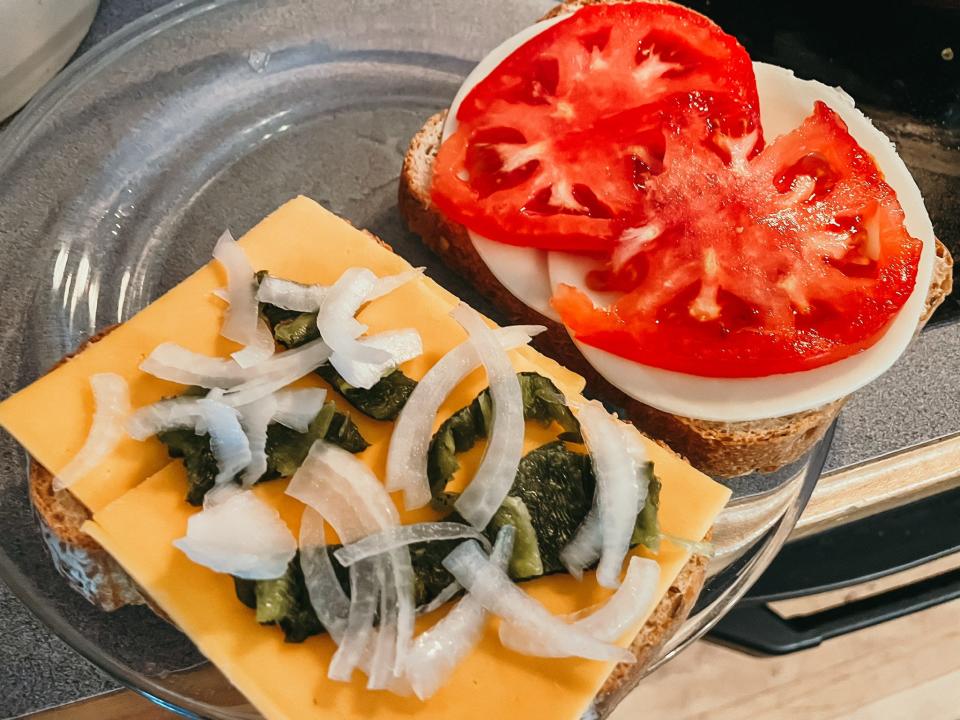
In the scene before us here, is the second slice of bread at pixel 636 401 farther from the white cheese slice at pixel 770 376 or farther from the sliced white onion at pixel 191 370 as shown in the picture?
the sliced white onion at pixel 191 370

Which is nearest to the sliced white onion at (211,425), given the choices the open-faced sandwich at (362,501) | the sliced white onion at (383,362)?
the open-faced sandwich at (362,501)

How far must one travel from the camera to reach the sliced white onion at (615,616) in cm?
145

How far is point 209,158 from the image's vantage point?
7.99 feet

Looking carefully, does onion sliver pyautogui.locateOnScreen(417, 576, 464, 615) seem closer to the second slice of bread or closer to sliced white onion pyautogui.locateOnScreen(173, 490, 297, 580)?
sliced white onion pyautogui.locateOnScreen(173, 490, 297, 580)

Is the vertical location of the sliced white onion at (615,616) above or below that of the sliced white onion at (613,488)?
below

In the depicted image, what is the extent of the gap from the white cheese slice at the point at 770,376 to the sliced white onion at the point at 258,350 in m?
0.59

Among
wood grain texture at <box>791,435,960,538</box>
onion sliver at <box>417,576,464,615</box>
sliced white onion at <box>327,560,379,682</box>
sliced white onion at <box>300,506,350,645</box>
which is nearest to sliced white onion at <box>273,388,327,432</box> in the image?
sliced white onion at <box>300,506,350,645</box>

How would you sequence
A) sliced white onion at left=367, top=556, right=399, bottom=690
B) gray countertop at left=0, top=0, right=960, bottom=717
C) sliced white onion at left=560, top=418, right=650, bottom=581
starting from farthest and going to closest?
gray countertop at left=0, top=0, right=960, bottom=717, sliced white onion at left=560, top=418, right=650, bottom=581, sliced white onion at left=367, top=556, right=399, bottom=690

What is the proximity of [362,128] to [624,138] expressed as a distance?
3.28ft

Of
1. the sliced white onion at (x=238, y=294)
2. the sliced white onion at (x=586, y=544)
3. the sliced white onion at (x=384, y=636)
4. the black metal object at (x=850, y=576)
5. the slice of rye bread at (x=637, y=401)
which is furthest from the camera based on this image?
the black metal object at (x=850, y=576)

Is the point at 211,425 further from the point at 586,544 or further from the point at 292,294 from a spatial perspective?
the point at 586,544

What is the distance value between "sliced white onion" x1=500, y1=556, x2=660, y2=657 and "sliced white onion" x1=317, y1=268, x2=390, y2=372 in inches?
24.8

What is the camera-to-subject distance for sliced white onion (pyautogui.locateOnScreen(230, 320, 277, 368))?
1.67m

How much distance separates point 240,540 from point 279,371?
380 millimetres
